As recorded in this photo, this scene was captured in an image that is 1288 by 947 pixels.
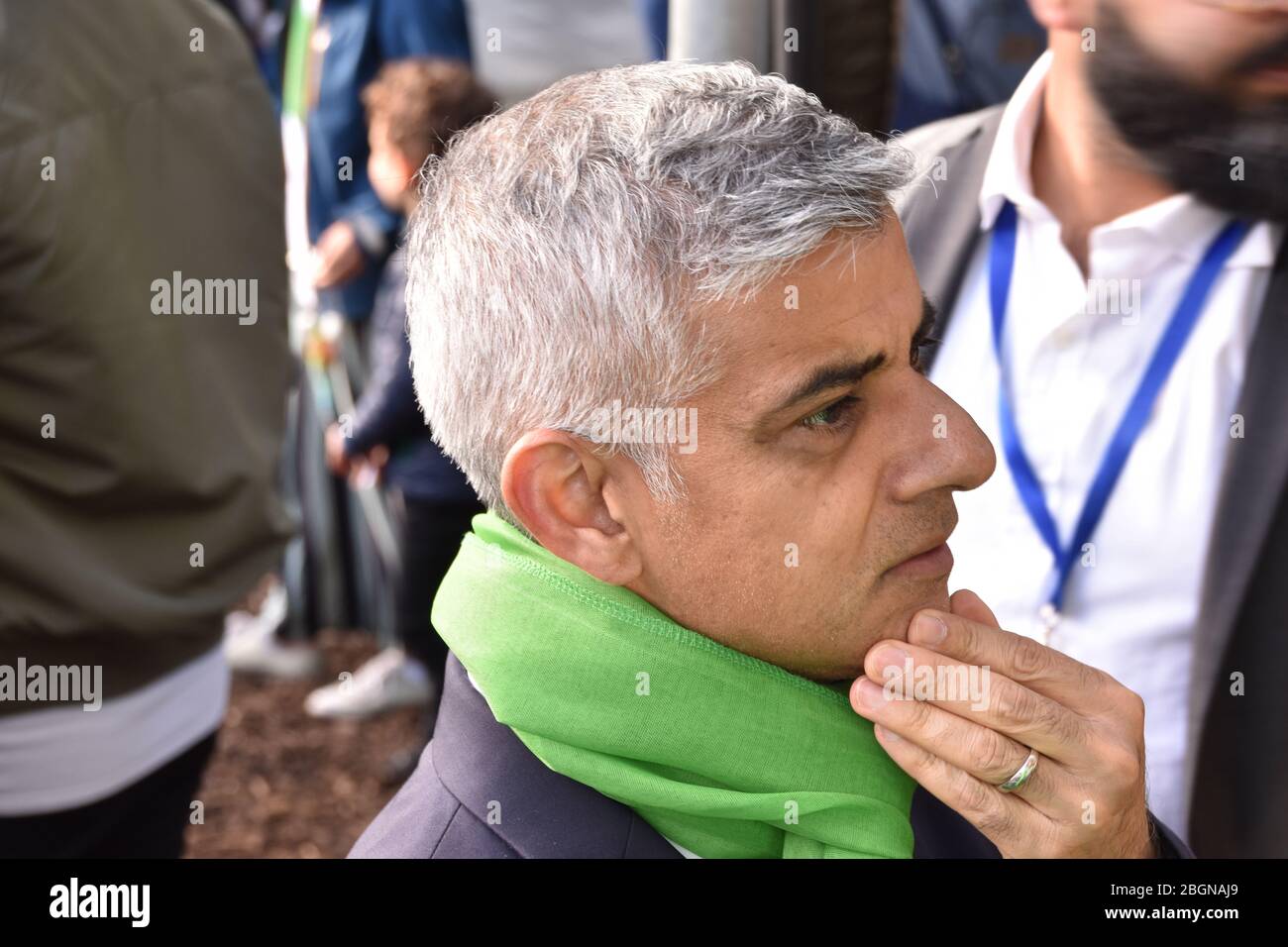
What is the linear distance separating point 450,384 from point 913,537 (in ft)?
1.97

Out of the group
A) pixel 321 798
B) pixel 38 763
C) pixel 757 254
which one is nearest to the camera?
pixel 757 254

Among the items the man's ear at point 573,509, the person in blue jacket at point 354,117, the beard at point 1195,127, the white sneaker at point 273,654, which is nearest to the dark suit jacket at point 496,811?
the man's ear at point 573,509

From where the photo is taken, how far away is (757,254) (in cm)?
140

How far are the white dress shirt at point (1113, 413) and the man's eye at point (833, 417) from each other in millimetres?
617

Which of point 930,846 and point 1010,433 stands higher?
point 1010,433

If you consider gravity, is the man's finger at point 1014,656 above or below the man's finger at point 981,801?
above

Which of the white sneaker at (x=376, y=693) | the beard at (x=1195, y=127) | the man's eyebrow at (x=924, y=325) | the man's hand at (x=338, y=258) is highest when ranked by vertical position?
the beard at (x=1195, y=127)

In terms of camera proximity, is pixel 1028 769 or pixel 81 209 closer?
pixel 1028 769

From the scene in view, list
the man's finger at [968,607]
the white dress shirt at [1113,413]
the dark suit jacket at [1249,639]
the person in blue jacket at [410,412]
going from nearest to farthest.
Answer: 1. the man's finger at [968,607]
2. the dark suit jacket at [1249,639]
3. the white dress shirt at [1113,413]
4. the person in blue jacket at [410,412]

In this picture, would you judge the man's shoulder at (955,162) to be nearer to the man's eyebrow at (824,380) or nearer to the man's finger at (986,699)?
the man's eyebrow at (824,380)

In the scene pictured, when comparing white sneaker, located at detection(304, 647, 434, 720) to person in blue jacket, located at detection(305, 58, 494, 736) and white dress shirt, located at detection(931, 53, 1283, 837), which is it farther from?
white dress shirt, located at detection(931, 53, 1283, 837)

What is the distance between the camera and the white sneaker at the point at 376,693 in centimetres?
493
